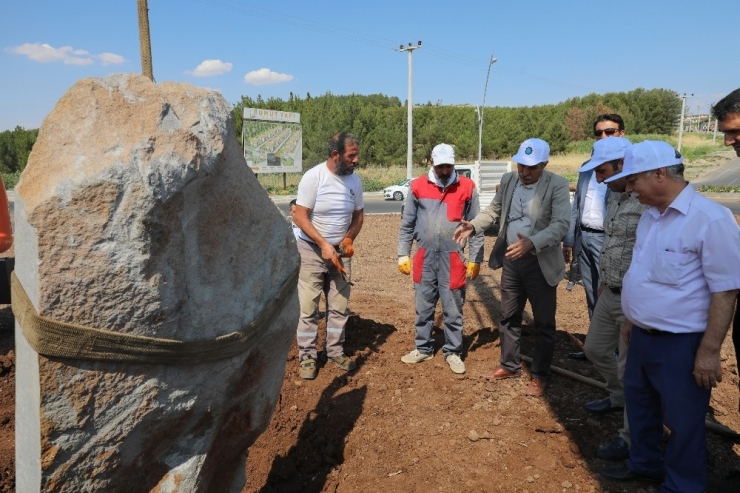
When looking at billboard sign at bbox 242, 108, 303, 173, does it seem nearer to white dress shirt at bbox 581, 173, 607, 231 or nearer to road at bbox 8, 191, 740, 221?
road at bbox 8, 191, 740, 221

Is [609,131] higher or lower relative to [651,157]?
higher

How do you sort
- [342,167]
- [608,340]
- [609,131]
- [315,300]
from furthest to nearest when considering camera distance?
1. [609,131]
2. [315,300]
3. [342,167]
4. [608,340]

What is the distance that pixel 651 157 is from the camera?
2.36 m

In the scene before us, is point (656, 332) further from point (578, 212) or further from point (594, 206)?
point (578, 212)

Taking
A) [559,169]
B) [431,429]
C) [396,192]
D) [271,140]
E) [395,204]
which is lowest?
[431,429]

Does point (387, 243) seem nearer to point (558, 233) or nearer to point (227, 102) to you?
point (558, 233)

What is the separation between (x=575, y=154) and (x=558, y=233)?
47999 millimetres

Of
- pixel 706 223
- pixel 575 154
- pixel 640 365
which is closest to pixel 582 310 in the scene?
pixel 640 365

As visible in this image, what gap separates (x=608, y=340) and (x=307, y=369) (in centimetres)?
206

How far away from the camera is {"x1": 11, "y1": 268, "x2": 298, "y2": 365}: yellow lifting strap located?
4.91 feet

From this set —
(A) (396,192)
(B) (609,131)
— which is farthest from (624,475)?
(A) (396,192)

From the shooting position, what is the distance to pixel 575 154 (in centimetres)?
4778

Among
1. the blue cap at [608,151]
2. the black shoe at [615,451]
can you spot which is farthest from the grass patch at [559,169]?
the black shoe at [615,451]

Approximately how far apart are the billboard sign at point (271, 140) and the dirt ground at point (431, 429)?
14.7 m
